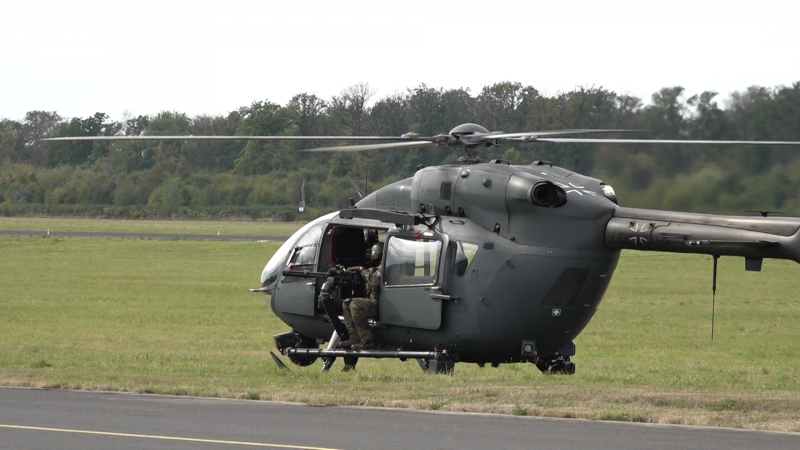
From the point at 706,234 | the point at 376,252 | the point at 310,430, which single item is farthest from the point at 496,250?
the point at 310,430

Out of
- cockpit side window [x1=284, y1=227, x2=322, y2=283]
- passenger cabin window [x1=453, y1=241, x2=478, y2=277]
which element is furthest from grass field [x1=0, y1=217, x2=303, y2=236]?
passenger cabin window [x1=453, y1=241, x2=478, y2=277]

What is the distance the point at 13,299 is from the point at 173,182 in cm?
2934

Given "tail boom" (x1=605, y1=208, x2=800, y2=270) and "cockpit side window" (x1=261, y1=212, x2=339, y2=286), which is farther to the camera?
"cockpit side window" (x1=261, y1=212, x2=339, y2=286)

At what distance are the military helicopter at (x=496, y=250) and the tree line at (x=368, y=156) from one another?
4.09 ft

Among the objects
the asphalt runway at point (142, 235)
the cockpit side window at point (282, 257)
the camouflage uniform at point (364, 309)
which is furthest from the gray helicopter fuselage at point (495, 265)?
the asphalt runway at point (142, 235)

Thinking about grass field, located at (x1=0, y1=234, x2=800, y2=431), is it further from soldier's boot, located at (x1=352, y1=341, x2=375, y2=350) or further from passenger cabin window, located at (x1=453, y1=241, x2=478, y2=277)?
passenger cabin window, located at (x1=453, y1=241, x2=478, y2=277)

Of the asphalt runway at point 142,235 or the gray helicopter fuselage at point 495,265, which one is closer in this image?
the gray helicopter fuselage at point 495,265

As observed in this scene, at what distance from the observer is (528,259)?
15.5 meters

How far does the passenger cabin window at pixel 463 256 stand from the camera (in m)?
15.9

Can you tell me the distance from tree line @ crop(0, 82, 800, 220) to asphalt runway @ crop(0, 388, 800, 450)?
5.89 meters

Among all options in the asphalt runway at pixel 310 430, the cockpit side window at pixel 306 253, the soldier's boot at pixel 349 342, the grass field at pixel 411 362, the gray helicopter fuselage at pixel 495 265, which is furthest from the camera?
the cockpit side window at pixel 306 253

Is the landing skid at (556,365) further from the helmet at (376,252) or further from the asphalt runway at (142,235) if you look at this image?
the asphalt runway at (142,235)

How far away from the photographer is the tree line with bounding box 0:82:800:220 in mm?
15688

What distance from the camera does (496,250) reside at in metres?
15.7
